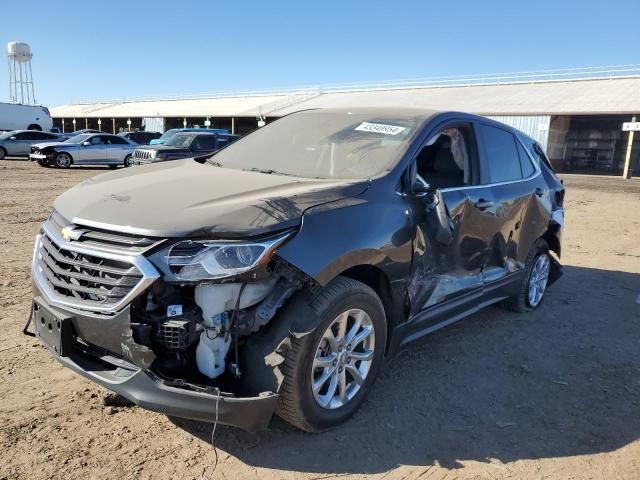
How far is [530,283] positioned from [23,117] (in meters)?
37.3

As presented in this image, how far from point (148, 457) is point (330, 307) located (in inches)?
48.9

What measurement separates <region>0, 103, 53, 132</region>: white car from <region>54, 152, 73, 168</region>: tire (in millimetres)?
16365

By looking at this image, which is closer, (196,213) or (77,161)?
(196,213)

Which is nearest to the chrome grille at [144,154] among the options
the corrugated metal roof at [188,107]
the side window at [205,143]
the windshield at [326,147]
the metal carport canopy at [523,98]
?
the side window at [205,143]

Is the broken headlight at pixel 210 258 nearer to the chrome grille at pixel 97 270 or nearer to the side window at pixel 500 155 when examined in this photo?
the chrome grille at pixel 97 270

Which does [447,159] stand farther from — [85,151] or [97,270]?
[85,151]

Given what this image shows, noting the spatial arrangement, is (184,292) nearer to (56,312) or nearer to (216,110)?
(56,312)

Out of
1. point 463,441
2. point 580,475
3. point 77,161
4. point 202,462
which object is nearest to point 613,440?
point 580,475

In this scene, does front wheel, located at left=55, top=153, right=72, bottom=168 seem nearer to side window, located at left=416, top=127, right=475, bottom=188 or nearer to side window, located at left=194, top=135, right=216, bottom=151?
side window, located at left=194, top=135, right=216, bottom=151

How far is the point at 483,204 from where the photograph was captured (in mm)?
4316

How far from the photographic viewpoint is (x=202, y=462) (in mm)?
2840

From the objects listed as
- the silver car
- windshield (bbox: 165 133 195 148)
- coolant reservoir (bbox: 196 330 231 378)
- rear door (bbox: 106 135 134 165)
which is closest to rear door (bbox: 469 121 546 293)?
coolant reservoir (bbox: 196 330 231 378)

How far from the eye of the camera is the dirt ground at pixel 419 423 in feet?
9.37

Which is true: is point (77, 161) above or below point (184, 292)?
below
